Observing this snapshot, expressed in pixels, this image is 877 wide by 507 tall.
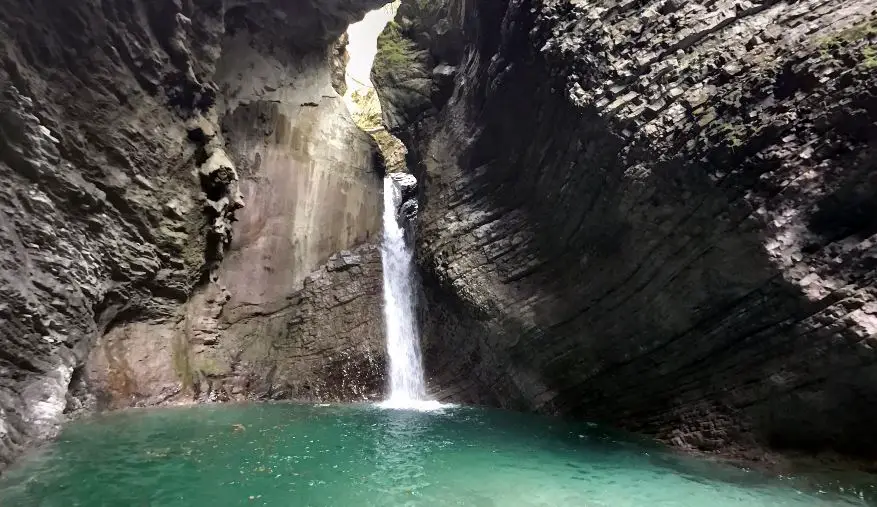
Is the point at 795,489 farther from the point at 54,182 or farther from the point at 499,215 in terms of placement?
the point at 54,182

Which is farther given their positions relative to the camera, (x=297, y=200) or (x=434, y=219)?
(x=297, y=200)

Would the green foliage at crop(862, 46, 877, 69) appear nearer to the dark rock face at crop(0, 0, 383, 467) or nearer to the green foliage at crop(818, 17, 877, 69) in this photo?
the green foliage at crop(818, 17, 877, 69)

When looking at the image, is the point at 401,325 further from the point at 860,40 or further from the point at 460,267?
the point at 860,40

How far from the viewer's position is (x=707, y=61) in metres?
7.82

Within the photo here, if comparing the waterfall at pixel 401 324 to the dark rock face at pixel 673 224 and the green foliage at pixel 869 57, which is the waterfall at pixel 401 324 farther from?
the green foliage at pixel 869 57

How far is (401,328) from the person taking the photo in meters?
14.1

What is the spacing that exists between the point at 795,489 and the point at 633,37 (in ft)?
23.4

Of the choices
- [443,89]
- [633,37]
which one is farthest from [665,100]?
[443,89]

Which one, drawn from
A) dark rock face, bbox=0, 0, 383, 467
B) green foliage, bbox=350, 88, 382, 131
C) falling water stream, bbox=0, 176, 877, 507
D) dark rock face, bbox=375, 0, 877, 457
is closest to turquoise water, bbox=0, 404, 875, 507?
falling water stream, bbox=0, 176, 877, 507

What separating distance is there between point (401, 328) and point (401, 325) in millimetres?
93

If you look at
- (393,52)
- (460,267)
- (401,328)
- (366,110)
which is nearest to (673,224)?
(460,267)

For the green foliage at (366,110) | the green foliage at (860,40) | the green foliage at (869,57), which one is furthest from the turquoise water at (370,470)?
the green foliage at (366,110)

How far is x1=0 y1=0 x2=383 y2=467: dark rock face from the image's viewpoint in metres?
8.74

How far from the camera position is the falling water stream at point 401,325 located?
43.4 ft
